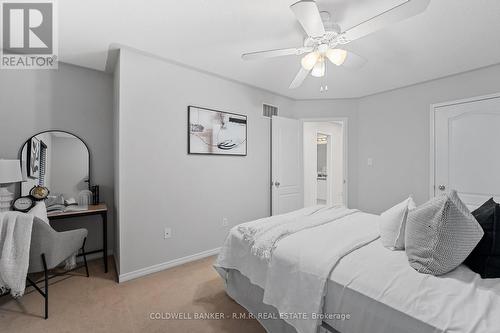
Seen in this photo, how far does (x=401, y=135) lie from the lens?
11.5ft

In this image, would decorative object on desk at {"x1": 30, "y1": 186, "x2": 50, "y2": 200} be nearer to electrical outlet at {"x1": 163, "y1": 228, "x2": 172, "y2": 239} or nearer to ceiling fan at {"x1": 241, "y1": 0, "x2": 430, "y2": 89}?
electrical outlet at {"x1": 163, "y1": 228, "x2": 172, "y2": 239}

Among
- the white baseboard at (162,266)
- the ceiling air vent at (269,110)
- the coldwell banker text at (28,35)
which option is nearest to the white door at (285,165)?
the ceiling air vent at (269,110)

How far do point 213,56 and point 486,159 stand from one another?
3463 millimetres

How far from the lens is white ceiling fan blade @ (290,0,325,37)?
132 cm

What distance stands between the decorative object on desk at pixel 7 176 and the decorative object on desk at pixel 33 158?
0.30 meters

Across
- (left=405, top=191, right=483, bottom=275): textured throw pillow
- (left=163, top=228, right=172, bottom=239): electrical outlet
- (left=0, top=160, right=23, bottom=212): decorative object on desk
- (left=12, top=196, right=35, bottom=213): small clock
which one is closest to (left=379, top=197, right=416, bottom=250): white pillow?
(left=405, top=191, right=483, bottom=275): textured throw pillow

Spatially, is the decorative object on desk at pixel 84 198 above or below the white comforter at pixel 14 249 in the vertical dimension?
above

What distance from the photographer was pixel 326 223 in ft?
6.58

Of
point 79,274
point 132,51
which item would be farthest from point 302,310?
point 132,51

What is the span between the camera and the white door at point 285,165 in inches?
146

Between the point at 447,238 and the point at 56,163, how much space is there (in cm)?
364

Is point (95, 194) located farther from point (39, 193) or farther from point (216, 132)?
point (216, 132)

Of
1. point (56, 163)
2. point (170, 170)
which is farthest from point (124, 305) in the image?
point (56, 163)

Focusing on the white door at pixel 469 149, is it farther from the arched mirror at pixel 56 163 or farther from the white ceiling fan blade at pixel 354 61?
the arched mirror at pixel 56 163
